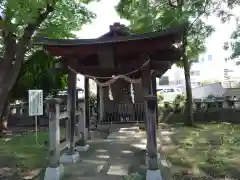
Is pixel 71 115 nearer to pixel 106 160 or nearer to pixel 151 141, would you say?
pixel 106 160

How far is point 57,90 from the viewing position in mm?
18359

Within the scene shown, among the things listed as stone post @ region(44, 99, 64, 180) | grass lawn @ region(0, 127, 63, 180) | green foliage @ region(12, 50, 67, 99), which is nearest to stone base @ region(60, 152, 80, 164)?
grass lawn @ region(0, 127, 63, 180)

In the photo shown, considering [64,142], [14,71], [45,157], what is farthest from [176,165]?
[14,71]

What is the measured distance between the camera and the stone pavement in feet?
22.1

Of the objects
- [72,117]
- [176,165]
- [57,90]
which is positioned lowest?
[176,165]

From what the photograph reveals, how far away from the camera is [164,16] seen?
1461 centimetres

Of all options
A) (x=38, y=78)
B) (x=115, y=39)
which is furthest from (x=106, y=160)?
(x=38, y=78)

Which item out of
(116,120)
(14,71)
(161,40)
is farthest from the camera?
(116,120)

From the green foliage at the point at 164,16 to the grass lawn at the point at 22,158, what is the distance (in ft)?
27.5

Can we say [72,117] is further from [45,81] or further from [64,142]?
[45,81]

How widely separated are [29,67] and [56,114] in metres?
10.9

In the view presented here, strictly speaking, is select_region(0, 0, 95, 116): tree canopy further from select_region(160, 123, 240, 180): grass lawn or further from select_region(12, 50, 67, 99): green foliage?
select_region(160, 123, 240, 180): grass lawn

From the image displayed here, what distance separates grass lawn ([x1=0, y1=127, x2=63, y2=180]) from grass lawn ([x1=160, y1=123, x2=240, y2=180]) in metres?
4.04

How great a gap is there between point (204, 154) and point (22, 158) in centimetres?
616
